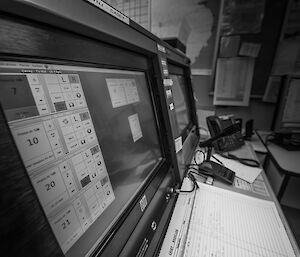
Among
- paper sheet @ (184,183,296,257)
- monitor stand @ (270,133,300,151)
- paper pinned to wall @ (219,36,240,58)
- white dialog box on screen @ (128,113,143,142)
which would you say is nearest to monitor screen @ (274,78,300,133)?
monitor stand @ (270,133,300,151)

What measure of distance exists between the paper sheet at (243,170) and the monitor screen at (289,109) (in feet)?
2.37

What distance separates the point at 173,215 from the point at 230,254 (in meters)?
0.19

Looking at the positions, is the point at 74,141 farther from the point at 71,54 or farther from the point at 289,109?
the point at 289,109

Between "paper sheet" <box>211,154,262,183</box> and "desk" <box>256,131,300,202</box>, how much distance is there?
35 cm

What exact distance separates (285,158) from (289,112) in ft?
1.34

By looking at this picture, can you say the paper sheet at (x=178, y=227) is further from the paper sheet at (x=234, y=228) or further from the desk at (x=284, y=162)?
the desk at (x=284, y=162)

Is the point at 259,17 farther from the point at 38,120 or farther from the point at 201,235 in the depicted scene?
the point at 38,120

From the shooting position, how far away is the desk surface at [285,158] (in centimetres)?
108

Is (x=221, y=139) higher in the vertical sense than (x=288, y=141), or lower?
higher

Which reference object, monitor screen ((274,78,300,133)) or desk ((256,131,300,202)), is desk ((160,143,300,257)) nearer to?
desk ((256,131,300,202))

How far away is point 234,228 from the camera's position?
536 millimetres

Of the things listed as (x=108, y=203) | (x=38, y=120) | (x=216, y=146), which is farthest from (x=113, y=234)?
(x=216, y=146)

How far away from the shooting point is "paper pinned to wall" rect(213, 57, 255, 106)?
1.77 meters

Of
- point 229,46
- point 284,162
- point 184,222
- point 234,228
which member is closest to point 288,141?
point 284,162
